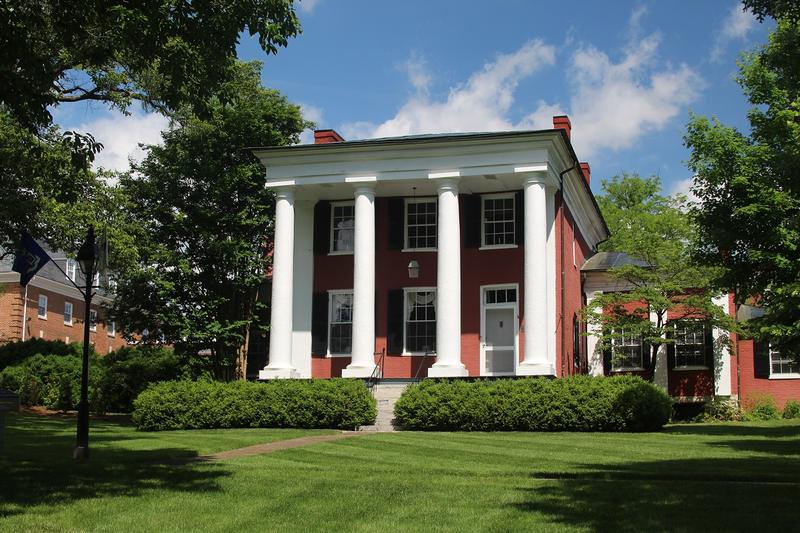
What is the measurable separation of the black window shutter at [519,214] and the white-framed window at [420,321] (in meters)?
3.35

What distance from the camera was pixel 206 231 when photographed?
102ft

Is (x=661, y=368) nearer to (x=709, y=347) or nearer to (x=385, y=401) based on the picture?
(x=709, y=347)

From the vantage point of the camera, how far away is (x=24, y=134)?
76.3 feet

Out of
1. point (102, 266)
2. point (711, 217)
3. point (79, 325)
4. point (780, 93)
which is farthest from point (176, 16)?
point (79, 325)

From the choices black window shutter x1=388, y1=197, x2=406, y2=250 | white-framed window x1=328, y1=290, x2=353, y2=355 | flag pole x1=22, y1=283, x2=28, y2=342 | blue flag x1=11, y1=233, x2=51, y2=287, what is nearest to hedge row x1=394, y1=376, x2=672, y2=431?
white-framed window x1=328, y1=290, x2=353, y2=355

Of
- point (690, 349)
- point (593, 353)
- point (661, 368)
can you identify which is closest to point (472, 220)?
point (593, 353)

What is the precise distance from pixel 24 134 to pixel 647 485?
1860cm

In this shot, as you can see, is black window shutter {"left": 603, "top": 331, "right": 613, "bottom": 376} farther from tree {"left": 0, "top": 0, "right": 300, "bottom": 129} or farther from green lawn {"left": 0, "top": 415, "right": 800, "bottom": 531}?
tree {"left": 0, "top": 0, "right": 300, "bottom": 129}

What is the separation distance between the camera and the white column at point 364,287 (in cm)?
2727

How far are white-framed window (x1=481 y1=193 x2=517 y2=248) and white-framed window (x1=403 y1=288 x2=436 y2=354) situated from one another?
2.58 m

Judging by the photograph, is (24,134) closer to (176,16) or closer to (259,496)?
(176,16)

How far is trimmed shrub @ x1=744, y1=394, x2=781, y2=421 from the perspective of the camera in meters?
31.4


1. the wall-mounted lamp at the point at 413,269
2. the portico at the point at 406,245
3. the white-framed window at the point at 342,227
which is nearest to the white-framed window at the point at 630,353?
the portico at the point at 406,245

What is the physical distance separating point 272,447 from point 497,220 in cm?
1367
